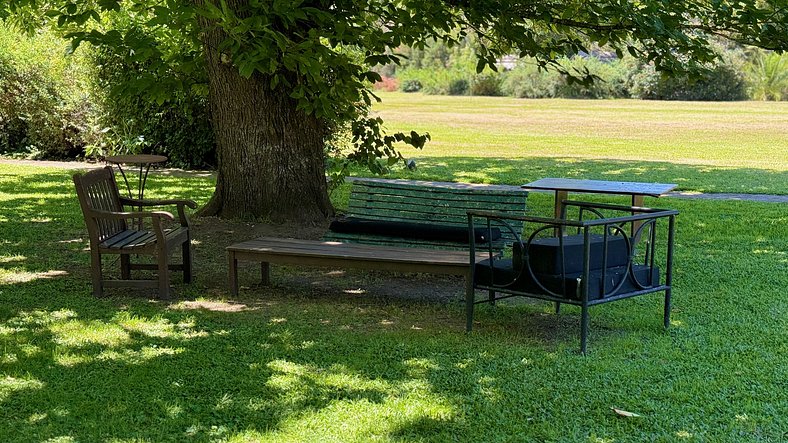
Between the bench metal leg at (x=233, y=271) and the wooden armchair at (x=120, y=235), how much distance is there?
456 millimetres

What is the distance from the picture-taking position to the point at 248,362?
5.84m

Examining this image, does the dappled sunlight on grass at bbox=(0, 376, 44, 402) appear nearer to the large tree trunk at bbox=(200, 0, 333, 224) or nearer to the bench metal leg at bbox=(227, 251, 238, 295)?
the bench metal leg at bbox=(227, 251, 238, 295)

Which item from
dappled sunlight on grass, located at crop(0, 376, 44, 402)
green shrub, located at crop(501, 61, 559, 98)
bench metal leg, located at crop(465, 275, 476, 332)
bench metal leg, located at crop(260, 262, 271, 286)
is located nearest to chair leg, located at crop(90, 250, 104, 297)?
bench metal leg, located at crop(260, 262, 271, 286)

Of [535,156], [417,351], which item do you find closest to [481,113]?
[535,156]

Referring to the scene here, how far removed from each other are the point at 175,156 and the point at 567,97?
38.8 m

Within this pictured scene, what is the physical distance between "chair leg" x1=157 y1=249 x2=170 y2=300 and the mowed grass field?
9583 millimetres

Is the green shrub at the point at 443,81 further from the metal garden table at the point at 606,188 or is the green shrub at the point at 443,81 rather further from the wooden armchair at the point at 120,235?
the wooden armchair at the point at 120,235

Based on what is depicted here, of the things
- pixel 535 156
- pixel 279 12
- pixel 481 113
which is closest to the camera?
pixel 279 12

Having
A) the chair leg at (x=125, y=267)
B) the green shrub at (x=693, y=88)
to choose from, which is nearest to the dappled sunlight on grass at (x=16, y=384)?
the chair leg at (x=125, y=267)

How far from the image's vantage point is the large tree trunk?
33.6 feet

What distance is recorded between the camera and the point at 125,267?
8.18 meters

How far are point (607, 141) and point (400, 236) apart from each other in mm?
19818

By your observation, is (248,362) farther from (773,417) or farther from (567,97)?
(567,97)

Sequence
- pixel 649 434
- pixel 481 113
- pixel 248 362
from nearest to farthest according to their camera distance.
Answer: pixel 649 434, pixel 248 362, pixel 481 113
